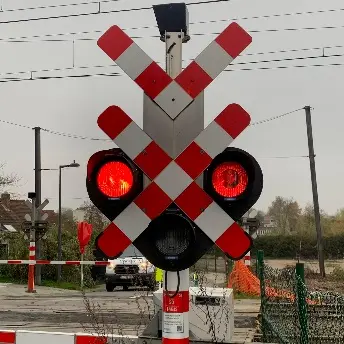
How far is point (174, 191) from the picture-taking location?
2711mm

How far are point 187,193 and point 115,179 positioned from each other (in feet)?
1.19

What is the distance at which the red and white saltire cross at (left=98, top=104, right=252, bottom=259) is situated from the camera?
8.77ft

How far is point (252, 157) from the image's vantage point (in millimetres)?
2658

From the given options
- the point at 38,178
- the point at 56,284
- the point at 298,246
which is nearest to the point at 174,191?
the point at 56,284

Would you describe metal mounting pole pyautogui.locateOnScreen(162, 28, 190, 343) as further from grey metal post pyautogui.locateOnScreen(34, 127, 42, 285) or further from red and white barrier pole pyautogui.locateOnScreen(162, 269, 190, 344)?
grey metal post pyautogui.locateOnScreen(34, 127, 42, 285)

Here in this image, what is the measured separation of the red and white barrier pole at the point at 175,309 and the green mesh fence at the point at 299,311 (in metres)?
2.22

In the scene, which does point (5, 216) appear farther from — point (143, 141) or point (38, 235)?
point (143, 141)

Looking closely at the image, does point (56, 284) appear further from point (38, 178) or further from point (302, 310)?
point (302, 310)

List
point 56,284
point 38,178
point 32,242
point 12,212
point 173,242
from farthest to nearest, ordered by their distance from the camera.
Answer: point 12,212 < point 38,178 < point 56,284 < point 32,242 < point 173,242

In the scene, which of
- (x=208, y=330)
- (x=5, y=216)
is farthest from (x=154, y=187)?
(x=5, y=216)

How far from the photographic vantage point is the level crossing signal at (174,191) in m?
2.67

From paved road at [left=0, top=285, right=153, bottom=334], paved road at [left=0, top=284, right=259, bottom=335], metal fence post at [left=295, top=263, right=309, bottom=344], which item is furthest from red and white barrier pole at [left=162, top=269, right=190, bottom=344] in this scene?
paved road at [left=0, top=284, right=259, bottom=335]

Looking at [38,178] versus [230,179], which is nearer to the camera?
[230,179]

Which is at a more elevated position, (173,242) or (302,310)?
(173,242)
